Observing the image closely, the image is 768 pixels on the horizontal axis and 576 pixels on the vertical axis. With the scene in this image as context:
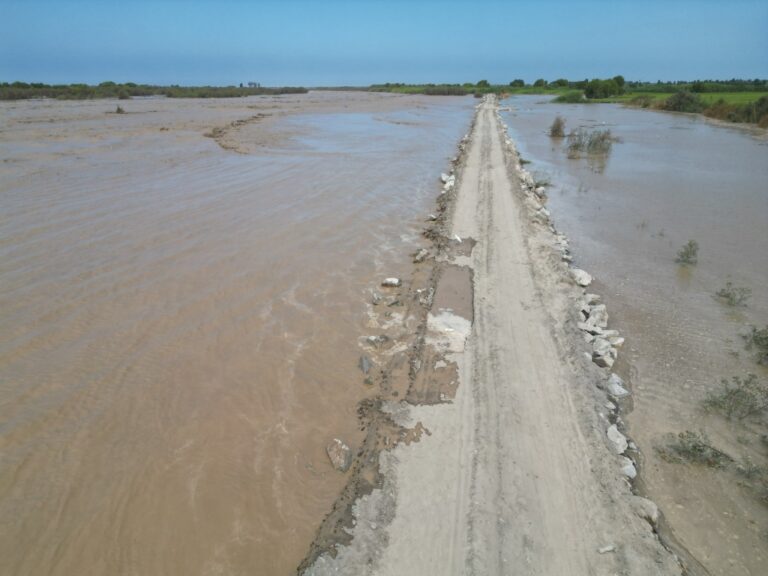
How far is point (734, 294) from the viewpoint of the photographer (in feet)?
29.5

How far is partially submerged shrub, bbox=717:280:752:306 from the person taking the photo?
882 cm

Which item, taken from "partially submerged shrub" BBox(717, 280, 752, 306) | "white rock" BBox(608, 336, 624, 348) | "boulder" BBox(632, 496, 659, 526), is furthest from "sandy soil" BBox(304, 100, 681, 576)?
"partially submerged shrub" BBox(717, 280, 752, 306)

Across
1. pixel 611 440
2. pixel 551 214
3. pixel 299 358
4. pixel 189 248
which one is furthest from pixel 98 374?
pixel 551 214

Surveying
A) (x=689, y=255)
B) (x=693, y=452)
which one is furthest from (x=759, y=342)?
(x=689, y=255)

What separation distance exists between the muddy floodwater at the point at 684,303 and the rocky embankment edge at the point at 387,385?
276 cm

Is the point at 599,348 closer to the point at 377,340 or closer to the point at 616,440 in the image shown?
the point at 616,440

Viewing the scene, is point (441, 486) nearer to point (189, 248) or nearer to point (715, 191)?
point (189, 248)

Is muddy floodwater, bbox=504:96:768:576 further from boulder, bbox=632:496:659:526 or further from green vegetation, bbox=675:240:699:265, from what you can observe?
boulder, bbox=632:496:659:526

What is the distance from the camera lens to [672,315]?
8.47 metres

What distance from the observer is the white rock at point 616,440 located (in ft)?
16.5

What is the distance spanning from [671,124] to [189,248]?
4728 cm

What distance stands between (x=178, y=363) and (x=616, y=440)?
5.98 m

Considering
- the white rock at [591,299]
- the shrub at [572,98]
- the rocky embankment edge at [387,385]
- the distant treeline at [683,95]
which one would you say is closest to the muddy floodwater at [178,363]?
the rocky embankment edge at [387,385]

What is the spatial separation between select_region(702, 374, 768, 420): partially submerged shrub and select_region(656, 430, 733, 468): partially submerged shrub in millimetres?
818
